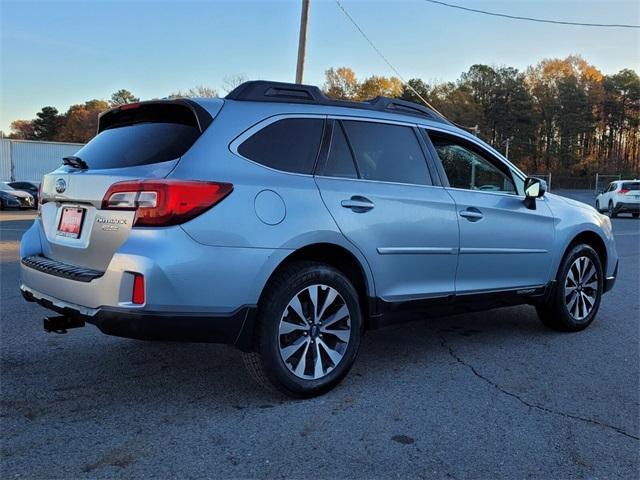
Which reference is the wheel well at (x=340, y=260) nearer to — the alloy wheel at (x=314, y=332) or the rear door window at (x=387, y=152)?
the alloy wheel at (x=314, y=332)

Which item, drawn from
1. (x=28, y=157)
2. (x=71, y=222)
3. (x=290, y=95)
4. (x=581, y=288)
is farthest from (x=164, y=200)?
(x=28, y=157)

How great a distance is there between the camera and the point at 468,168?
4574mm

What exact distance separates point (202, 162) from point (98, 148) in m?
0.95

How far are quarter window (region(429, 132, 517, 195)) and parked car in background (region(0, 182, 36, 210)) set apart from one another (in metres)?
26.2

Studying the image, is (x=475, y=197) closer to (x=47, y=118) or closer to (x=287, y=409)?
(x=287, y=409)

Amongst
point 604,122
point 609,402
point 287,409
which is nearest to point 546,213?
point 609,402

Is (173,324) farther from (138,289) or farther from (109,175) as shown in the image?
(109,175)

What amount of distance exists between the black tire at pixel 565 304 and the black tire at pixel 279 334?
2.44 meters

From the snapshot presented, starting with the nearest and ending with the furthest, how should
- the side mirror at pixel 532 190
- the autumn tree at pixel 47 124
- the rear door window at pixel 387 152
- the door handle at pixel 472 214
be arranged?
the rear door window at pixel 387 152 < the door handle at pixel 472 214 < the side mirror at pixel 532 190 < the autumn tree at pixel 47 124

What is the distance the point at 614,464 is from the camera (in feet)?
9.04

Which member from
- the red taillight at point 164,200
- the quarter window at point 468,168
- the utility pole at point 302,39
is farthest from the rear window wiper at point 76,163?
the utility pole at point 302,39

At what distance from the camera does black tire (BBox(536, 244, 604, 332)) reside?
16.8ft

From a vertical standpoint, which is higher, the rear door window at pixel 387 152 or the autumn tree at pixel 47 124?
the autumn tree at pixel 47 124

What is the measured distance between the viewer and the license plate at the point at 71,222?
3.23 metres
